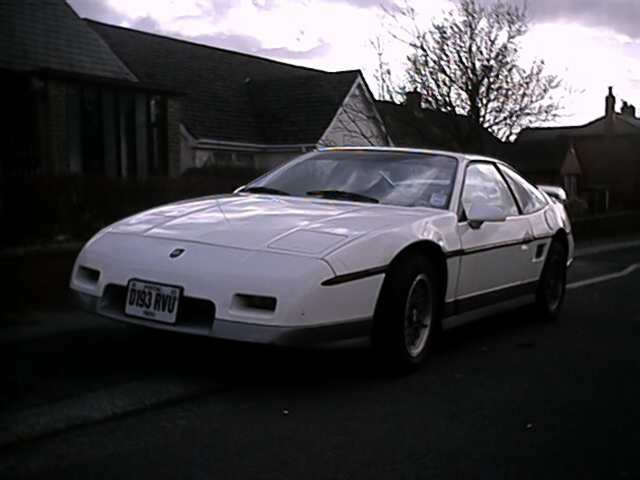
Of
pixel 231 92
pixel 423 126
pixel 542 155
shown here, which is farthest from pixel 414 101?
pixel 542 155

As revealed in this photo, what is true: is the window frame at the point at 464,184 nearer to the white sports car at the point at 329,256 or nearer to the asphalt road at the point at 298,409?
the white sports car at the point at 329,256

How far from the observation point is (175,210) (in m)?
5.61

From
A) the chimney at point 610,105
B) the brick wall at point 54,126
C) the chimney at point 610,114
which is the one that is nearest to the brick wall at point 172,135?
the brick wall at point 54,126

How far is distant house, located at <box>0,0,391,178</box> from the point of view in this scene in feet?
50.6

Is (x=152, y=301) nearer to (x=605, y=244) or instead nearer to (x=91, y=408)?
(x=91, y=408)

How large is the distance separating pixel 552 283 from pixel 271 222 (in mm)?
3448

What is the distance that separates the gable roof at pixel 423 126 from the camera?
23.6 m

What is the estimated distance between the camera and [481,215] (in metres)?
5.84

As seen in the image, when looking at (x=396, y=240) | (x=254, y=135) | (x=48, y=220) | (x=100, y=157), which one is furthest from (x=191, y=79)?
(x=396, y=240)

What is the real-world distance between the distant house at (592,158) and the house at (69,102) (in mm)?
32973

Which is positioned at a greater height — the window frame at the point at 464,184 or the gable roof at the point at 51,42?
the gable roof at the point at 51,42

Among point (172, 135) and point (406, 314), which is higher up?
point (172, 135)

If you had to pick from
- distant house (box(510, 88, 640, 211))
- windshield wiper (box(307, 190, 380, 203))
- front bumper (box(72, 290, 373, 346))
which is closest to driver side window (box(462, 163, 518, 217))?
windshield wiper (box(307, 190, 380, 203))

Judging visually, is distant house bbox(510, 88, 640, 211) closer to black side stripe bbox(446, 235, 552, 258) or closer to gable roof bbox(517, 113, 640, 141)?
gable roof bbox(517, 113, 640, 141)
